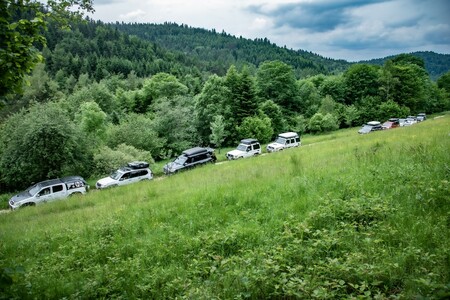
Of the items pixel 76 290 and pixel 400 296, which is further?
pixel 76 290

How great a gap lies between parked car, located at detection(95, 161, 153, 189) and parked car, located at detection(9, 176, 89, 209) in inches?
74.0

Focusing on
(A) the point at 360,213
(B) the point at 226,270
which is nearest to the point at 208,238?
(B) the point at 226,270

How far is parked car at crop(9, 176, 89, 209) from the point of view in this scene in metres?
18.6

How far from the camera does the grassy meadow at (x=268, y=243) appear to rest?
462 cm

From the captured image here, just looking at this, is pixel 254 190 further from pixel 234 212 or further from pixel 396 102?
pixel 396 102

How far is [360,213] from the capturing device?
6574 mm

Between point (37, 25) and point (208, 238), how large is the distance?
604cm

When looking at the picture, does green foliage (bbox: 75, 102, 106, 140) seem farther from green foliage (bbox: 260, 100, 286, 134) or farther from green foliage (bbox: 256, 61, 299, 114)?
green foliage (bbox: 256, 61, 299, 114)

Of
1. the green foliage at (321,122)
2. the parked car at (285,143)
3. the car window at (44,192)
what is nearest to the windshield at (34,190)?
the car window at (44,192)

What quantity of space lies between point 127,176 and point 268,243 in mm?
18635

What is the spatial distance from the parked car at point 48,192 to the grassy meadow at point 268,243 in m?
9.05

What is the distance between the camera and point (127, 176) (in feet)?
74.7

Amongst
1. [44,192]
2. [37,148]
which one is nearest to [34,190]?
[44,192]

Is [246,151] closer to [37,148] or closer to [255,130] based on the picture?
[255,130]
